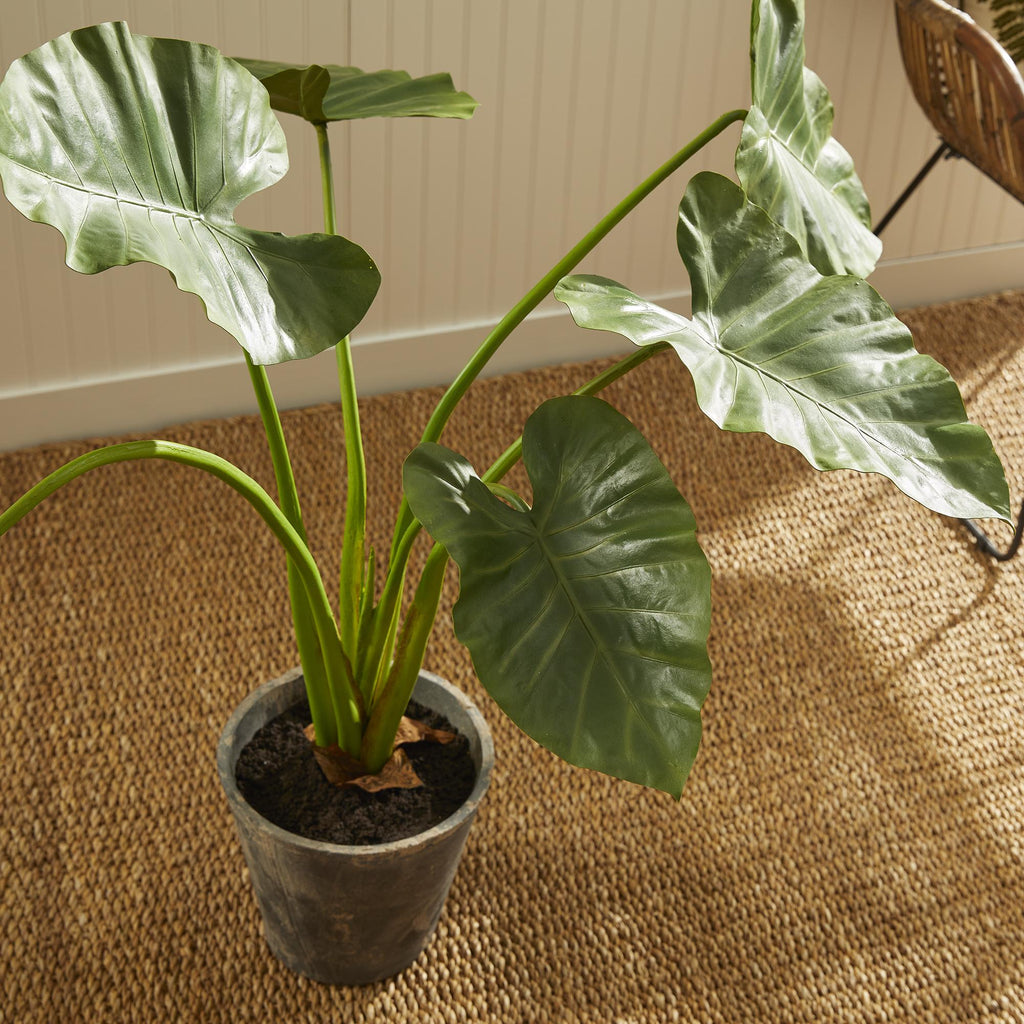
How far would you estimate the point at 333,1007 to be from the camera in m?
1.17

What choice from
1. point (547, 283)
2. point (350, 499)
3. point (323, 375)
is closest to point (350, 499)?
point (350, 499)

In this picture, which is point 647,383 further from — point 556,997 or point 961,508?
point 961,508

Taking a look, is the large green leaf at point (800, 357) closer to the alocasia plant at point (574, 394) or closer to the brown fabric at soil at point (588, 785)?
the alocasia plant at point (574, 394)

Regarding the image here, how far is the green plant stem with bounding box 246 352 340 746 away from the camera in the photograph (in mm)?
943

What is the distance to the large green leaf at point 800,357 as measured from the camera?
30.8 inches

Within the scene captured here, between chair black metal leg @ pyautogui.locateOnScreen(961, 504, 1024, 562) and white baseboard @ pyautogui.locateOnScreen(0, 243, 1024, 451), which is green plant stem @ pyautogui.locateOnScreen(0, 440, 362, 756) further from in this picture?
chair black metal leg @ pyautogui.locateOnScreen(961, 504, 1024, 562)

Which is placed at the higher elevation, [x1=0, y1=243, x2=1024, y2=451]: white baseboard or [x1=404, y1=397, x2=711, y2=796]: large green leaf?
[x1=404, y1=397, x2=711, y2=796]: large green leaf

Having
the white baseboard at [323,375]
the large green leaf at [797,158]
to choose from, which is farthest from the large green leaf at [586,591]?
the white baseboard at [323,375]

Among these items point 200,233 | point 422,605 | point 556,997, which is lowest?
point 556,997

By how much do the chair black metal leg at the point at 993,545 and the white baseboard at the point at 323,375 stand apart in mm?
575

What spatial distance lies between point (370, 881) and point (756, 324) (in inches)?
22.7

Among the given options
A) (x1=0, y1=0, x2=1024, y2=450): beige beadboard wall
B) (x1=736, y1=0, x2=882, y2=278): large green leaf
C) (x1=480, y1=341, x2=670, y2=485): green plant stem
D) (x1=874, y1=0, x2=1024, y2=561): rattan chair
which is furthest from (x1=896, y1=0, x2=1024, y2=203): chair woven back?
(x1=480, y1=341, x2=670, y2=485): green plant stem

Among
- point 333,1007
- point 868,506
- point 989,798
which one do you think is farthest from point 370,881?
point 868,506

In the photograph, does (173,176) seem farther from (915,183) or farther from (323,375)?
(915,183)
